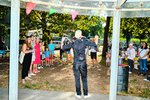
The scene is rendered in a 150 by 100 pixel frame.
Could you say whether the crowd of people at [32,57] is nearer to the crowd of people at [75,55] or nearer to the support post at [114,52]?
the crowd of people at [75,55]

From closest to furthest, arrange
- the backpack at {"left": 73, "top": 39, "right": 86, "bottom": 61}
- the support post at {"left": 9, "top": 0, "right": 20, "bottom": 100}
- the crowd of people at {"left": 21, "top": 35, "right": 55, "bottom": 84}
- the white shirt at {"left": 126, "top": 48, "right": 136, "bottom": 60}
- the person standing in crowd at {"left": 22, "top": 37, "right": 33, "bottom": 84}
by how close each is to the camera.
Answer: the support post at {"left": 9, "top": 0, "right": 20, "bottom": 100} < the backpack at {"left": 73, "top": 39, "right": 86, "bottom": 61} < the person standing in crowd at {"left": 22, "top": 37, "right": 33, "bottom": 84} < the crowd of people at {"left": 21, "top": 35, "right": 55, "bottom": 84} < the white shirt at {"left": 126, "top": 48, "right": 136, "bottom": 60}

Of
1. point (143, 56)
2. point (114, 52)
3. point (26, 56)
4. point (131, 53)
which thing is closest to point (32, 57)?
point (26, 56)

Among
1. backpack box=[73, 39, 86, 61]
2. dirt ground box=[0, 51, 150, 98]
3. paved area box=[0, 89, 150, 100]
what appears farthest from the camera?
dirt ground box=[0, 51, 150, 98]

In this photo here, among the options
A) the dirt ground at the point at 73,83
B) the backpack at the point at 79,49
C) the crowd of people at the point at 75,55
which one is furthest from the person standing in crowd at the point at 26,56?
the backpack at the point at 79,49

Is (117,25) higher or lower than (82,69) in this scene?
higher

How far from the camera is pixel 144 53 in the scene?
13.2 metres

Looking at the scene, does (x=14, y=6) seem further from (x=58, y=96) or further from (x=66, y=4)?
(x=58, y=96)

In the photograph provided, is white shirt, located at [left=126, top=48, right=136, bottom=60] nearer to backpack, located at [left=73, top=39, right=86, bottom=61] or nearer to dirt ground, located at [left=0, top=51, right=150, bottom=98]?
dirt ground, located at [left=0, top=51, right=150, bottom=98]

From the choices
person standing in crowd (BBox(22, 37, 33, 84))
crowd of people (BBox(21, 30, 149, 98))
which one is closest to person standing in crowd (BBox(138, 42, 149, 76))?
crowd of people (BBox(21, 30, 149, 98))

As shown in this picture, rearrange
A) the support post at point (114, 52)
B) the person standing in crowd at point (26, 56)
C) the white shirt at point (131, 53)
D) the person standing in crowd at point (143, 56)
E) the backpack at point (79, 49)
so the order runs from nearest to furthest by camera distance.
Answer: the support post at point (114, 52) → the backpack at point (79, 49) → the person standing in crowd at point (26, 56) → the person standing in crowd at point (143, 56) → the white shirt at point (131, 53)

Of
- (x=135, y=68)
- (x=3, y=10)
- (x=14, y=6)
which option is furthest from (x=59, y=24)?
(x=14, y=6)

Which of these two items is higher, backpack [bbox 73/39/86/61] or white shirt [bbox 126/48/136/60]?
backpack [bbox 73/39/86/61]

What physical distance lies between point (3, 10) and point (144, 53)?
8724 mm

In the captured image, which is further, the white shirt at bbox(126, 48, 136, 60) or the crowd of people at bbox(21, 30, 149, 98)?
the white shirt at bbox(126, 48, 136, 60)
